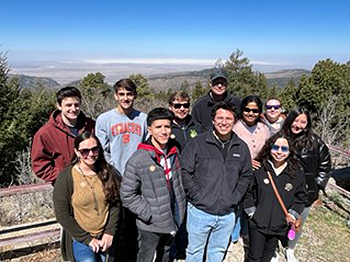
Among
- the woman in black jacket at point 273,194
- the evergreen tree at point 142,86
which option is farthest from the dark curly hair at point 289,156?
the evergreen tree at point 142,86

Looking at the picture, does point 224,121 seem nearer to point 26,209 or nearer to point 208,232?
point 208,232

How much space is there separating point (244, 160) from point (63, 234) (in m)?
1.84

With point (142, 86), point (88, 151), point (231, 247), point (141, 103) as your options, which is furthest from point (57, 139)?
point (142, 86)

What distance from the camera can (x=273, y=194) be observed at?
277 cm

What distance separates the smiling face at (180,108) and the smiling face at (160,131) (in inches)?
31.9

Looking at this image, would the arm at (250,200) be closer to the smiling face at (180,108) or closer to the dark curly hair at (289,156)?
the dark curly hair at (289,156)

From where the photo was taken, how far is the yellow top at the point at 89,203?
223cm

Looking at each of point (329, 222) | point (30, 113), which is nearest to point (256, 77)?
point (30, 113)

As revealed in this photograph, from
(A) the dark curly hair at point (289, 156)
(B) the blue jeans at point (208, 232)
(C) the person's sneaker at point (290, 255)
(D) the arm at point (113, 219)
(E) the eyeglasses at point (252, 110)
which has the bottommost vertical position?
(C) the person's sneaker at point (290, 255)

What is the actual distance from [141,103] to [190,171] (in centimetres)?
2075

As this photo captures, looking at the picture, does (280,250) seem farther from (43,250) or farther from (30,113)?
(30,113)

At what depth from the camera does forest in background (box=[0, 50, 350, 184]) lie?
9102mm

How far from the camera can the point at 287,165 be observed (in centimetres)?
280

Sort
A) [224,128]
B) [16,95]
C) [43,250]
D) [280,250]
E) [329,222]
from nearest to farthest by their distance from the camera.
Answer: [224,128], [43,250], [280,250], [329,222], [16,95]
